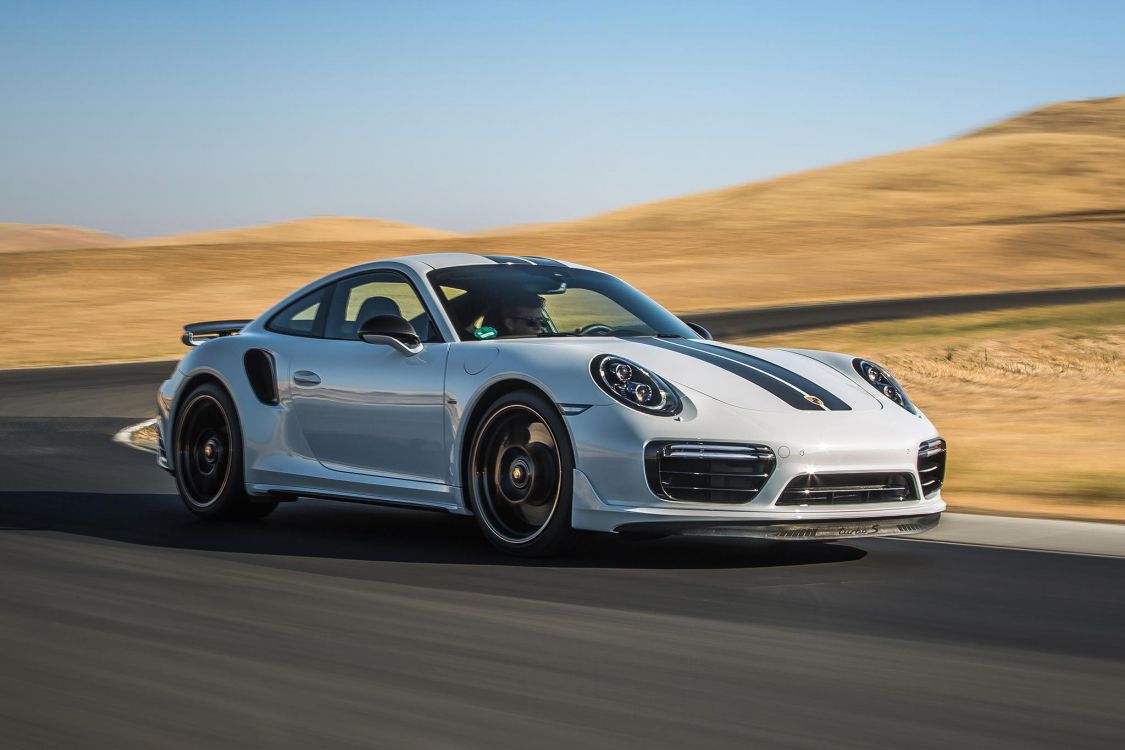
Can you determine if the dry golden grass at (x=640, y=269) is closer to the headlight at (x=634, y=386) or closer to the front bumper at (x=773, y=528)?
the headlight at (x=634, y=386)

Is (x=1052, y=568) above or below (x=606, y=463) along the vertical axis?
below

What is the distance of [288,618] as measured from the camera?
17.7 feet

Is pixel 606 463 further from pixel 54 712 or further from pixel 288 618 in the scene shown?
pixel 54 712

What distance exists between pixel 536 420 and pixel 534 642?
6.08 feet

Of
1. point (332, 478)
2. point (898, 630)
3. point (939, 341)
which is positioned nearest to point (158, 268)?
point (939, 341)

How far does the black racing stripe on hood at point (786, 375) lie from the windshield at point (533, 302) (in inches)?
20.6

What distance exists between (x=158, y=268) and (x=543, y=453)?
131ft

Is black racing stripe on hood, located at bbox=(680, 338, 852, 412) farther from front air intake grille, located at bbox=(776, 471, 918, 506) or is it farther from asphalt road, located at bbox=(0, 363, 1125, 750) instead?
asphalt road, located at bbox=(0, 363, 1125, 750)

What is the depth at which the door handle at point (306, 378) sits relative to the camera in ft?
25.1

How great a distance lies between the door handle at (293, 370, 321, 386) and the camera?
7660 mm

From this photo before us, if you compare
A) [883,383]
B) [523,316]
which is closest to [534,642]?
[523,316]

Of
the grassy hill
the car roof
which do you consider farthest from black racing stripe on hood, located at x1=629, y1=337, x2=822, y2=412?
the grassy hill

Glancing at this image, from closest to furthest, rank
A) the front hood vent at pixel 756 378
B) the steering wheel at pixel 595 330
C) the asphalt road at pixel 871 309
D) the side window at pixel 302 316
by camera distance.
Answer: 1. the front hood vent at pixel 756 378
2. the steering wheel at pixel 595 330
3. the side window at pixel 302 316
4. the asphalt road at pixel 871 309

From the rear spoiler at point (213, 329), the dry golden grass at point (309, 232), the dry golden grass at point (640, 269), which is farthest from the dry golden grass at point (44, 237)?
the rear spoiler at point (213, 329)
